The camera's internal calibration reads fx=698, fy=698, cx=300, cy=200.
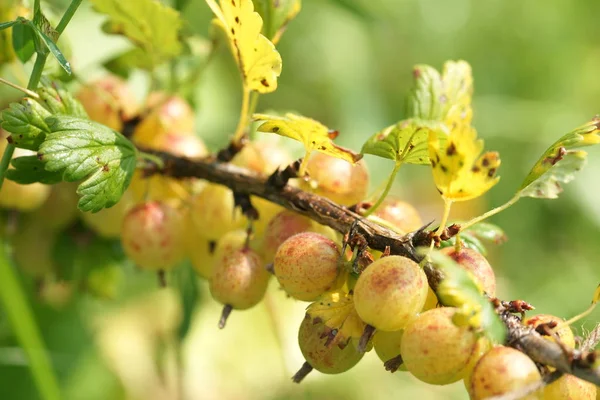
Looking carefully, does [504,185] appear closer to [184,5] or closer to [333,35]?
[333,35]

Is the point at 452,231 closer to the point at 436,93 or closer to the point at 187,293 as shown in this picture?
the point at 436,93

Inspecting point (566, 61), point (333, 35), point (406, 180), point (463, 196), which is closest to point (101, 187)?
point (463, 196)

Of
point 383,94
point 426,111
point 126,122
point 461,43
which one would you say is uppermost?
point 426,111

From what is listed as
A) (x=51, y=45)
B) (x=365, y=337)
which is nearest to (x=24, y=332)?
Answer: (x=51, y=45)

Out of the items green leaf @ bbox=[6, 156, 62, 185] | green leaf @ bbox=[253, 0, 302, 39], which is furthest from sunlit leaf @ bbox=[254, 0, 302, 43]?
green leaf @ bbox=[6, 156, 62, 185]

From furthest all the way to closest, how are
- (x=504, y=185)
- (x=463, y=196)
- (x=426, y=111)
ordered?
(x=504, y=185)
(x=426, y=111)
(x=463, y=196)

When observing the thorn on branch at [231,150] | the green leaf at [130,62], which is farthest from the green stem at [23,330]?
the thorn on branch at [231,150]
